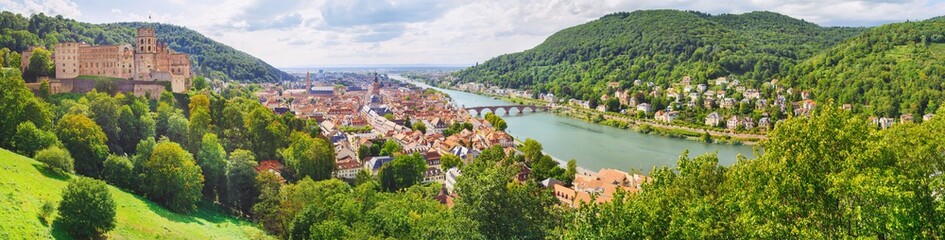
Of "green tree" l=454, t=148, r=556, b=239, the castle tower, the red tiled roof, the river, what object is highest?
the castle tower

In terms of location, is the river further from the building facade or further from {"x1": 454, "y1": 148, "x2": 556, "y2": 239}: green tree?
{"x1": 454, "y1": 148, "x2": 556, "y2": 239}: green tree

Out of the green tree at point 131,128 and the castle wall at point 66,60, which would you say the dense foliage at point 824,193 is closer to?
the green tree at point 131,128

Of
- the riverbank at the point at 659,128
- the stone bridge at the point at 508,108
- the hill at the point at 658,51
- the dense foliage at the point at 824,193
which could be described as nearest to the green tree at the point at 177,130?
the dense foliage at the point at 824,193

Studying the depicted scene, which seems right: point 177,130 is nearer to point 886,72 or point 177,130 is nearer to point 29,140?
point 29,140

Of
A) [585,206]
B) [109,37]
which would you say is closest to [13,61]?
[585,206]

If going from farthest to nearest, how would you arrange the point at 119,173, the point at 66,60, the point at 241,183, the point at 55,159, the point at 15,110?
the point at 66,60, the point at 241,183, the point at 15,110, the point at 119,173, the point at 55,159

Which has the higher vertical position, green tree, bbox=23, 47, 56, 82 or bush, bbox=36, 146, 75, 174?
green tree, bbox=23, 47, 56, 82

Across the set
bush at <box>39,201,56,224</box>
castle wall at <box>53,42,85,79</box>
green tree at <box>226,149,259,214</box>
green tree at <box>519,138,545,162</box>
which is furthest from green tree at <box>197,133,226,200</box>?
green tree at <box>519,138,545,162</box>
